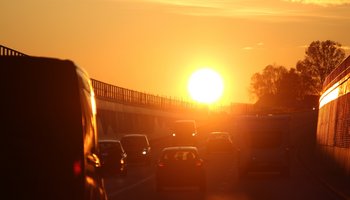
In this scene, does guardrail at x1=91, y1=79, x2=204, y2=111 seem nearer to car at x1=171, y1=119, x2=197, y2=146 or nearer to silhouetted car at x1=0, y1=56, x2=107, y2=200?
car at x1=171, y1=119, x2=197, y2=146

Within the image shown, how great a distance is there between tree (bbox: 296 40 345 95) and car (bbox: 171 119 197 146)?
318 ft

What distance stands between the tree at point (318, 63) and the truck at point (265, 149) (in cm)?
14357

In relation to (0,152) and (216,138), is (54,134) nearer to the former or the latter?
(0,152)

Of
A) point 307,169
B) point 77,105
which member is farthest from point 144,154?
point 77,105

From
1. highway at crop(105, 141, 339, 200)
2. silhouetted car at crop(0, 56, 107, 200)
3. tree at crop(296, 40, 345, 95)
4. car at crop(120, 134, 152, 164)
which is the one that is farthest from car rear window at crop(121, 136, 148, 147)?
tree at crop(296, 40, 345, 95)

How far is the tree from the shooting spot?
18550cm

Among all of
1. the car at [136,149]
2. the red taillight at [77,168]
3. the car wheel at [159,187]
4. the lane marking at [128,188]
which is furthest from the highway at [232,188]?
the red taillight at [77,168]

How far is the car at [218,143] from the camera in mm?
75438

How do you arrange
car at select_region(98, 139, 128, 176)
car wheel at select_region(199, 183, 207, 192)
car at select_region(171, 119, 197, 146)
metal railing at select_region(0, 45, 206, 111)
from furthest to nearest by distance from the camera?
car at select_region(171, 119, 197, 146) < metal railing at select_region(0, 45, 206, 111) < car at select_region(98, 139, 128, 176) < car wheel at select_region(199, 183, 207, 192)

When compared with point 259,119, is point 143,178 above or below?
below

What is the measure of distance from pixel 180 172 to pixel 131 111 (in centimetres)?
5321

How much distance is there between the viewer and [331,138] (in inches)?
2045

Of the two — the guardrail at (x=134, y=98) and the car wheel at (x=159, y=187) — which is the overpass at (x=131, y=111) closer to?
the guardrail at (x=134, y=98)

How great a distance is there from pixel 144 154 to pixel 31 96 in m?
42.6
